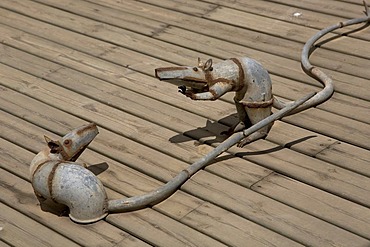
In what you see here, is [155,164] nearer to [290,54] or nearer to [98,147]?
[98,147]

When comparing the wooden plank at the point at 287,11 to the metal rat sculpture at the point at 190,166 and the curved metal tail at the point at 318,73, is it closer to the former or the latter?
the curved metal tail at the point at 318,73

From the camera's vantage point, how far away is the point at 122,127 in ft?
12.3

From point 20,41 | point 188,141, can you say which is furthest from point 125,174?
point 20,41

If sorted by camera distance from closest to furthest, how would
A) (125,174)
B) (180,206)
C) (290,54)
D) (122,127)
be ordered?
(180,206), (125,174), (122,127), (290,54)

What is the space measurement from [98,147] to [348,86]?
1281 mm

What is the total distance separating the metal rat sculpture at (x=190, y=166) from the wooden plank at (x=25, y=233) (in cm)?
11

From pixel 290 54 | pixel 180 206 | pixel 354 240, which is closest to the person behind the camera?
pixel 354 240

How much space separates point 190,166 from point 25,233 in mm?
723

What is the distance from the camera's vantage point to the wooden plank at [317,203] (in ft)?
9.96

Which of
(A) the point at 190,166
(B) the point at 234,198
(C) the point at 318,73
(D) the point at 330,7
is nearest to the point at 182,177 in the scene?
(A) the point at 190,166

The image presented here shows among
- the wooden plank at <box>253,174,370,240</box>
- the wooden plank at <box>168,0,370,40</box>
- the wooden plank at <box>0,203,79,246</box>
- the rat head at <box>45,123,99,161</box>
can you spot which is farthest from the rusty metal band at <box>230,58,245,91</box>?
the wooden plank at <box>168,0,370,40</box>

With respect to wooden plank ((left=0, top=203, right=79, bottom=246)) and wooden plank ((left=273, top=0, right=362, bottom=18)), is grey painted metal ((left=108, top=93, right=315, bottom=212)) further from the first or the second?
wooden plank ((left=273, top=0, right=362, bottom=18))

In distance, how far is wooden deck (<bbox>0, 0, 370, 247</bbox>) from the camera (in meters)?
3.08

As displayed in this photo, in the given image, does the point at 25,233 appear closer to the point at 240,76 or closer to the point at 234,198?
the point at 234,198
